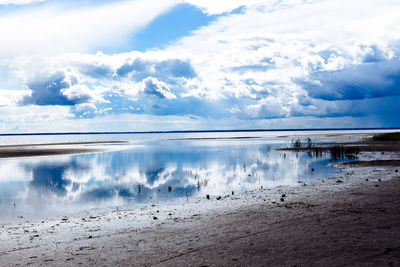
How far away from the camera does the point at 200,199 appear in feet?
67.8

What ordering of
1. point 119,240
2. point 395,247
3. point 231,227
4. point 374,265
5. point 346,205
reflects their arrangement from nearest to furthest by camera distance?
point 374,265
point 395,247
point 119,240
point 231,227
point 346,205

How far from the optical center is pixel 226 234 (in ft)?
39.7

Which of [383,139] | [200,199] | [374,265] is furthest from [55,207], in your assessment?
[383,139]

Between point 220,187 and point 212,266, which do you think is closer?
point 212,266

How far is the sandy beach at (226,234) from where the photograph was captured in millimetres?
9648

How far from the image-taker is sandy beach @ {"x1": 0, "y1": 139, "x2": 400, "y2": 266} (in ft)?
31.7

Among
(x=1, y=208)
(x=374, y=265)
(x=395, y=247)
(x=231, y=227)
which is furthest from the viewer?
(x=1, y=208)

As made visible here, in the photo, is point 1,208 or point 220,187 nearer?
point 1,208

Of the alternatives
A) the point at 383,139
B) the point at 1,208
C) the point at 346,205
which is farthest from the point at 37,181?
the point at 383,139

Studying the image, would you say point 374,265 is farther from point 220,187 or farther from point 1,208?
point 1,208

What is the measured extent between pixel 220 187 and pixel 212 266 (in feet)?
54.7

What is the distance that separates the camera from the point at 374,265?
8750 millimetres

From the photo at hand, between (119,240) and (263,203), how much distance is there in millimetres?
8455

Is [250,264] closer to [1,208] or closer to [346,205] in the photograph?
[346,205]
